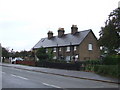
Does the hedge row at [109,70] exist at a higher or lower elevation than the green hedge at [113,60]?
lower

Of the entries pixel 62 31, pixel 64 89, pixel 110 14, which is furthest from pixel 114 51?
pixel 62 31

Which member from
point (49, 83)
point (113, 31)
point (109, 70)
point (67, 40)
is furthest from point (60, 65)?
point (67, 40)

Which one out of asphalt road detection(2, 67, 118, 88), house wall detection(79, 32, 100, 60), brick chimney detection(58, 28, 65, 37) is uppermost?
brick chimney detection(58, 28, 65, 37)

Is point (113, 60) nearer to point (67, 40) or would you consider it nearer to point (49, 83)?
point (49, 83)

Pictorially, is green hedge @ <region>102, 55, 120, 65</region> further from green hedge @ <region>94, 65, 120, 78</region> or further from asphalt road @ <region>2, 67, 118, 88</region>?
asphalt road @ <region>2, 67, 118, 88</region>

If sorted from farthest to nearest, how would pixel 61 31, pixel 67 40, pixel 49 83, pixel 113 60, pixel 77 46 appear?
1. pixel 61 31
2. pixel 67 40
3. pixel 77 46
4. pixel 113 60
5. pixel 49 83

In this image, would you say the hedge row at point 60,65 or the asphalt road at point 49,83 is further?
the hedge row at point 60,65

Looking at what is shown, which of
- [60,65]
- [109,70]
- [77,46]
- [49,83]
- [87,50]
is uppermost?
[77,46]

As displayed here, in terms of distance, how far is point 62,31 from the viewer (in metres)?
59.3

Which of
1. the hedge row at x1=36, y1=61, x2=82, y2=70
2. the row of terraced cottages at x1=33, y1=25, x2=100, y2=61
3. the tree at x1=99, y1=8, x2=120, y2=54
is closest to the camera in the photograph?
the tree at x1=99, y1=8, x2=120, y2=54

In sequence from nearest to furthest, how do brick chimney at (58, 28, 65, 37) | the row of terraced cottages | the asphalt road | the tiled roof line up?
the asphalt road < the row of terraced cottages < the tiled roof < brick chimney at (58, 28, 65, 37)

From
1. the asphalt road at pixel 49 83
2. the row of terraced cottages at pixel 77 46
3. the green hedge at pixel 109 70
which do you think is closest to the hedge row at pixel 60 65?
the green hedge at pixel 109 70

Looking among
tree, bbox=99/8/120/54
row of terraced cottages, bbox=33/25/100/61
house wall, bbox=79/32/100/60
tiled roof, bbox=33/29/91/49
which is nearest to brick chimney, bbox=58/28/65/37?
tiled roof, bbox=33/29/91/49

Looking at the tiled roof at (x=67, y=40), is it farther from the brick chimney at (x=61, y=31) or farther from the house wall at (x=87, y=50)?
the brick chimney at (x=61, y=31)
